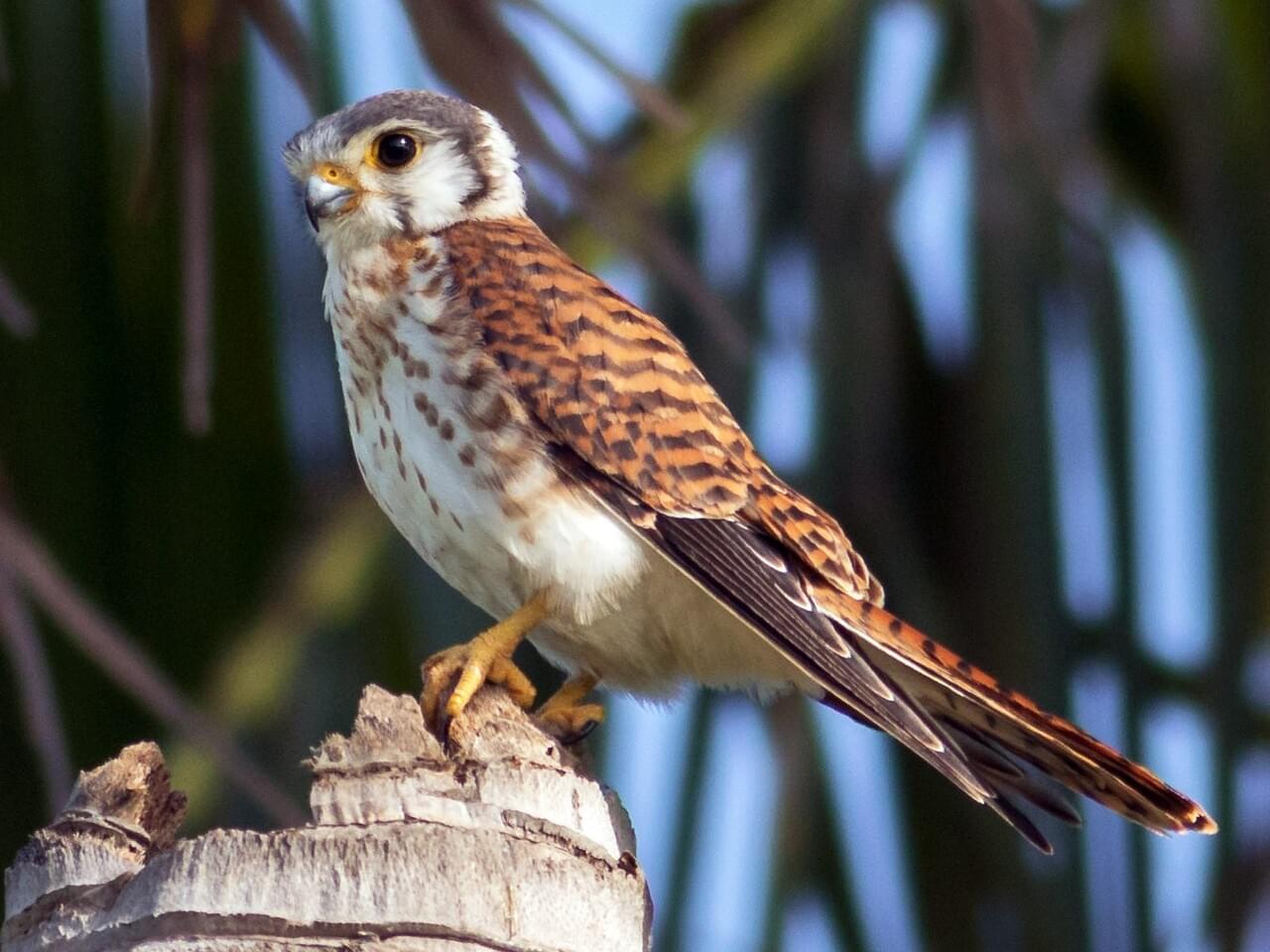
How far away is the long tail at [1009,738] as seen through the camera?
3074mm

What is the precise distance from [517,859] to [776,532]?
1.19m

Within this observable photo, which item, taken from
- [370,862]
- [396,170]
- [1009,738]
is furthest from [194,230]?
[1009,738]

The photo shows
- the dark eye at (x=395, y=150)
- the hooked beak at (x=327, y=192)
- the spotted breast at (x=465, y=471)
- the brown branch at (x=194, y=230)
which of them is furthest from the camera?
the dark eye at (x=395, y=150)

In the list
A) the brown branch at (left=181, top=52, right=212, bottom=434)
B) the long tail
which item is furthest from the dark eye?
the long tail

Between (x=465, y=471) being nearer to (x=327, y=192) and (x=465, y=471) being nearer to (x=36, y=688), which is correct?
(x=327, y=192)

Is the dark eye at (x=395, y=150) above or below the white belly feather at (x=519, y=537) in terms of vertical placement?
above

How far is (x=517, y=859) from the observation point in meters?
2.22

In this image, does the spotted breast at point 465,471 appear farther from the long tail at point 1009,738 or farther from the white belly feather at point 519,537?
the long tail at point 1009,738

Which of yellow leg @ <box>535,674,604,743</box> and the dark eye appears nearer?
yellow leg @ <box>535,674,604,743</box>

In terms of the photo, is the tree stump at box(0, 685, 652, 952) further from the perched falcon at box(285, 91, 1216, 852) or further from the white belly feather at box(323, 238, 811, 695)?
the white belly feather at box(323, 238, 811, 695)

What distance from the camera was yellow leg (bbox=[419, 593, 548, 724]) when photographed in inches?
113

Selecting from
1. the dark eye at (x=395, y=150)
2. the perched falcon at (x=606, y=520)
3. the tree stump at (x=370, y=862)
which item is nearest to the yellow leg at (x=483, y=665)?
the perched falcon at (x=606, y=520)

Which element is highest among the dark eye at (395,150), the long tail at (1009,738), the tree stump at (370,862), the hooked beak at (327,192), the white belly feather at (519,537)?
the dark eye at (395,150)

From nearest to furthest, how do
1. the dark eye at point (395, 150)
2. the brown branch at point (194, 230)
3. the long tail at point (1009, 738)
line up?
the brown branch at point (194, 230) → the long tail at point (1009, 738) → the dark eye at point (395, 150)
